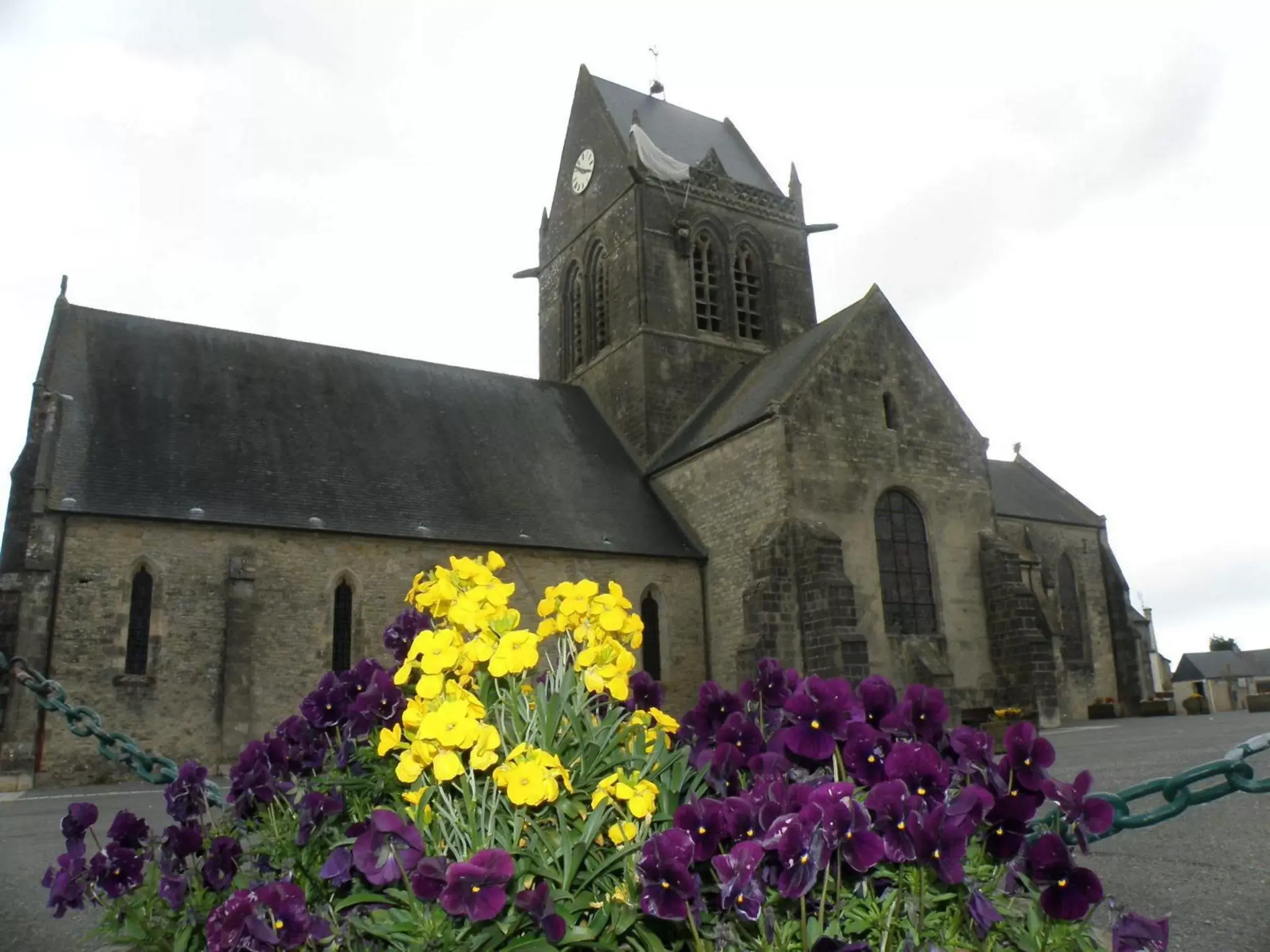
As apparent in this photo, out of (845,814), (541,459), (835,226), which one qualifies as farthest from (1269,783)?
(835,226)

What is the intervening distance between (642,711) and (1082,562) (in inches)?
1232

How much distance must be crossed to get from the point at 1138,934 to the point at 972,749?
0.62 meters

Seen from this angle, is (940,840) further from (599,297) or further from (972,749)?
(599,297)

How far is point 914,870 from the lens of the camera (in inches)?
107

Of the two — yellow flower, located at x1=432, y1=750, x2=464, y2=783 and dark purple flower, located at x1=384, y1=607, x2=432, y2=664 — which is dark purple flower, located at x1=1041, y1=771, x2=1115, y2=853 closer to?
yellow flower, located at x1=432, y1=750, x2=464, y2=783

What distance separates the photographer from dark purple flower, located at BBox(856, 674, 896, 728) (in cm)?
317

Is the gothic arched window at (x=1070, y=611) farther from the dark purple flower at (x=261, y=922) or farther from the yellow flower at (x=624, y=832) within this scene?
the dark purple flower at (x=261, y=922)

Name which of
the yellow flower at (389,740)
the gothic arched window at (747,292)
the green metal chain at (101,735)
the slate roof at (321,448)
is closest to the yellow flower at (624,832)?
the yellow flower at (389,740)

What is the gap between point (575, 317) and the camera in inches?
1123

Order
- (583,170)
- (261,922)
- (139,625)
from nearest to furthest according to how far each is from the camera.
Answer: 1. (261,922)
2. (139,625)
3. (583,170)

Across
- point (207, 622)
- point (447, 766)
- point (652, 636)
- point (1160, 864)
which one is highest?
point (207, 622)

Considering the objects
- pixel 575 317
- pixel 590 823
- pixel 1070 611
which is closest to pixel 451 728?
pixel 590 823

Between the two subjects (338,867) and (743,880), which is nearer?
(743,880)

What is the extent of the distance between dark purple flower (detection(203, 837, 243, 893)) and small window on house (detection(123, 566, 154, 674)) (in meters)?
14.4
